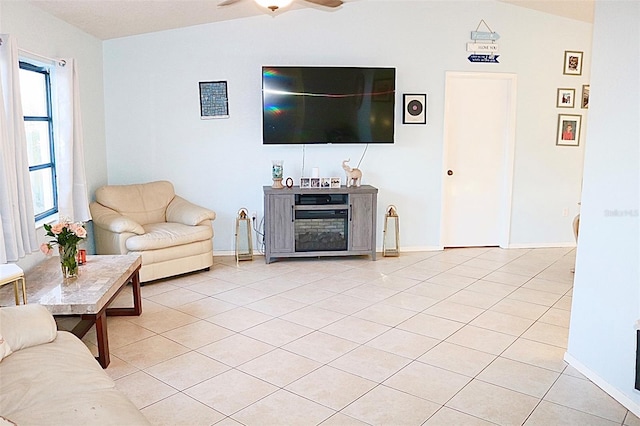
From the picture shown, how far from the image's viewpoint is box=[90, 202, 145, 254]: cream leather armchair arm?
4867mm

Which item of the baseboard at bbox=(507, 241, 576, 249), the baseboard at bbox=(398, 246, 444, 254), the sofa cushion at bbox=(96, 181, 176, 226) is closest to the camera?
the sofa cushion at bbox=(96, 181, 176, 226)

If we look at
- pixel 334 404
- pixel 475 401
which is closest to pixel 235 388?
pixel 334 404

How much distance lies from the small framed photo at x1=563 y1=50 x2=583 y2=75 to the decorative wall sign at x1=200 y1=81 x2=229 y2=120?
4.07 metres

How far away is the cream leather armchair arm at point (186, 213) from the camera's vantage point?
17.8 feet

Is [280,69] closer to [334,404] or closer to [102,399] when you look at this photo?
[334,404]

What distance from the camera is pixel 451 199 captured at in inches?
257

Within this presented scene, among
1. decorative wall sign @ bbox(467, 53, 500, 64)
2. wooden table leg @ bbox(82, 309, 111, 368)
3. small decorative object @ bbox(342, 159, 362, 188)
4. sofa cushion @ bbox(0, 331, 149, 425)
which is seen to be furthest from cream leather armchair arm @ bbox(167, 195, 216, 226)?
decorative wall sign @ bbox(467, 53, 500, 64)

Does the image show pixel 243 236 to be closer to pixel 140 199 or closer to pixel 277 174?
pixel 277 174

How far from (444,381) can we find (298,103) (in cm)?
356

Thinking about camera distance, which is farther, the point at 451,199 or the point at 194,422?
the point at 451,199

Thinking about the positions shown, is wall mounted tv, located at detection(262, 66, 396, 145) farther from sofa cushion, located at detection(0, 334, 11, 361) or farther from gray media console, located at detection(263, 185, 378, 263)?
sofa cushion, located at detection(0, 334, 11, 361)

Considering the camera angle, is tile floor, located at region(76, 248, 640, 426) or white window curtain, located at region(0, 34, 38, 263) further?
white window curtain, located at region(0, 34, 38, 263)

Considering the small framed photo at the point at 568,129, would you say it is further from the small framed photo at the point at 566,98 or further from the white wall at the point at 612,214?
the white wall at the point at 612,214

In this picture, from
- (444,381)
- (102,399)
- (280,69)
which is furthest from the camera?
(280,69)
